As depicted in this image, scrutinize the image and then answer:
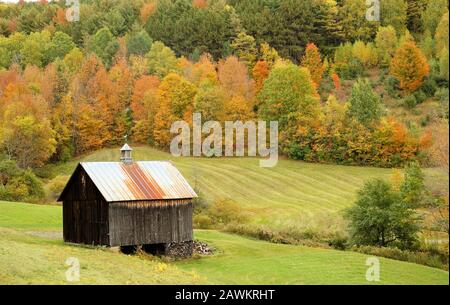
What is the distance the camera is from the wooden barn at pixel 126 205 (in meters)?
45.3

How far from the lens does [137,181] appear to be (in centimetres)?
4709

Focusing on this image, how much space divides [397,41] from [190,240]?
92511 mm

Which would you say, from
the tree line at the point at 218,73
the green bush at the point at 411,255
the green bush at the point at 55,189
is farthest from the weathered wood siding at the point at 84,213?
the tree line at the point at 218,73

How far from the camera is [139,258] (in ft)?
140

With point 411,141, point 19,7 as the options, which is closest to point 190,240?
point 411,141

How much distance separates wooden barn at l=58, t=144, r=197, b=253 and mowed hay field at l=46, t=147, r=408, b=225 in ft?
56.7

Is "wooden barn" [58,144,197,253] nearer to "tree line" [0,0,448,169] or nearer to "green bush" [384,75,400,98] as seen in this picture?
"tree line" [0,0,448,169]

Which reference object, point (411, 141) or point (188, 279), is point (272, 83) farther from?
point (188, 279)

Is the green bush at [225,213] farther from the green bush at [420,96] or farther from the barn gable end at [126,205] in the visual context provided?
the green bush at [420,96]

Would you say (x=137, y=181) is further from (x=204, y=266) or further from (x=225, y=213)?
(x=225, y=213)

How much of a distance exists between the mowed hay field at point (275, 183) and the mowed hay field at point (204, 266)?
17.7 metres

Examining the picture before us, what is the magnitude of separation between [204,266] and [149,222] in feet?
18.4

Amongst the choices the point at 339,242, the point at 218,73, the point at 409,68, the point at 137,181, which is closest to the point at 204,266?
the point at 137,181
